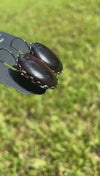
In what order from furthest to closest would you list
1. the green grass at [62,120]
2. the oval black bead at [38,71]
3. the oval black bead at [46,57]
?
1. the green grass at [62,120]
2. the oval black bead at [46,57]
3. the oval black bead at [38,71]

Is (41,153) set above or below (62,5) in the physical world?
below

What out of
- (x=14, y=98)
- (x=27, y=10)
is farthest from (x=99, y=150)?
(x=27, y=10)

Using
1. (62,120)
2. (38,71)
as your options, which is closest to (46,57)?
(38,71)

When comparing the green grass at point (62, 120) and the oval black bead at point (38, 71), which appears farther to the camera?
the green grass at point (62, 120)

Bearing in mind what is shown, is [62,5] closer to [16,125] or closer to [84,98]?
[84,98]

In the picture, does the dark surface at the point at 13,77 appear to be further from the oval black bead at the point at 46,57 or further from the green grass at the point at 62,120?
the green grass at the point at 62,120

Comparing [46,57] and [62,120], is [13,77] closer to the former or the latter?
[46,57]

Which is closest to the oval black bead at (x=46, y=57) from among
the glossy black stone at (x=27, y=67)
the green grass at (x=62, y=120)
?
the glossy black stone at (x=27, y=67)

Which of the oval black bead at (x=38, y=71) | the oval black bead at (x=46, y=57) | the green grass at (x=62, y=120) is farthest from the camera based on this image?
the green grass at (x=62, y=120)
